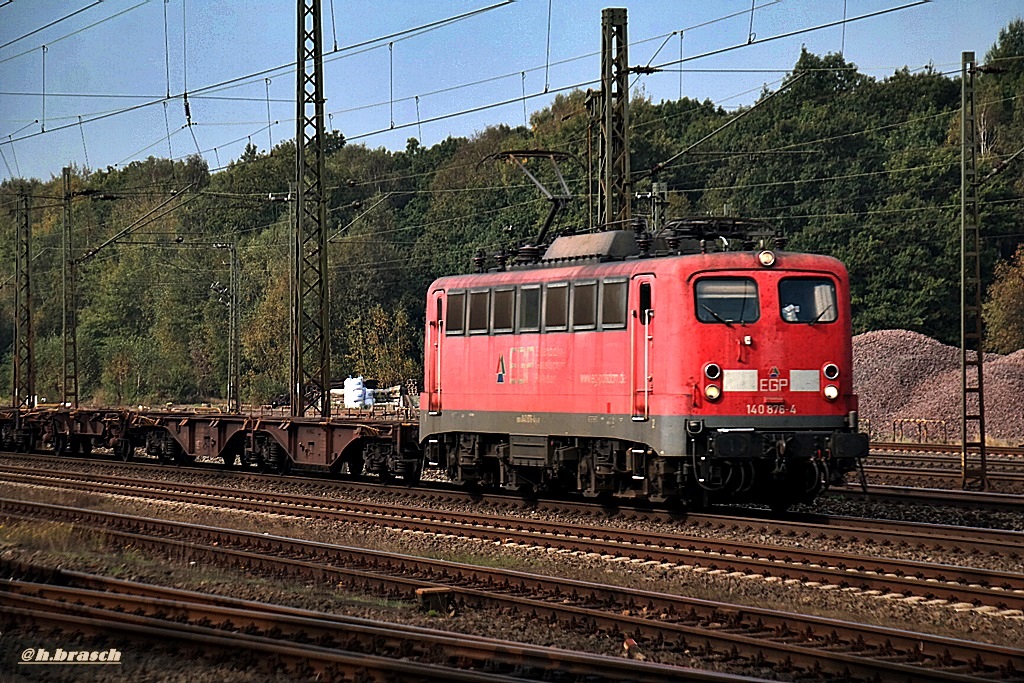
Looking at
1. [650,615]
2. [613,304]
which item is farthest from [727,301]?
[650,615]

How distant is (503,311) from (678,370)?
4254 mm

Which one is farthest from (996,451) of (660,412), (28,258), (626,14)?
(28,258)

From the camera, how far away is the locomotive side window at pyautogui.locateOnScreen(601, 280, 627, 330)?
19031mm

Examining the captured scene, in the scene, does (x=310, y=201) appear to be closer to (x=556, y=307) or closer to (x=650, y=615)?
(x=556, y=307)

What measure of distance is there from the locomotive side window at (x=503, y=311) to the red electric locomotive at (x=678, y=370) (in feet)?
0.09

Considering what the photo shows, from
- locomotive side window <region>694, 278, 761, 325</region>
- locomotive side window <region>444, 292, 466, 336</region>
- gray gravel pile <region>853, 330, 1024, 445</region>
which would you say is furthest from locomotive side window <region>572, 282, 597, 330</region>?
gray gravel pile <region>853, 330, 1024, 445</region>

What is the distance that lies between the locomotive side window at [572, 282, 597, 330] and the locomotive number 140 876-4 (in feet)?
9.29

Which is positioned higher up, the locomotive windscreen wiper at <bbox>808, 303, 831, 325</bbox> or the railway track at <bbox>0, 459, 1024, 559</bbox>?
the locomotive windscreen wiper at <bbox>808, 303, 831, 325</bbox>

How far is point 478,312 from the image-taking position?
22.0m

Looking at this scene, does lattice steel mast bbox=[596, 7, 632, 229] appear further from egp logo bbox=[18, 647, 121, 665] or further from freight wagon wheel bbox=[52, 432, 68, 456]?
freight wagon wheel bbox=[52, 432, 68, 456]

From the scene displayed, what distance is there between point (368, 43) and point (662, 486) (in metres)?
15.8

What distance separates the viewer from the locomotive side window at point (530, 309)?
20688 millimetres

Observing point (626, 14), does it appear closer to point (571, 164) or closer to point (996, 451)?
point (996, 451)

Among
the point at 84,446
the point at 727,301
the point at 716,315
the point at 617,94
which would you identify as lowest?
the point at 84,446
